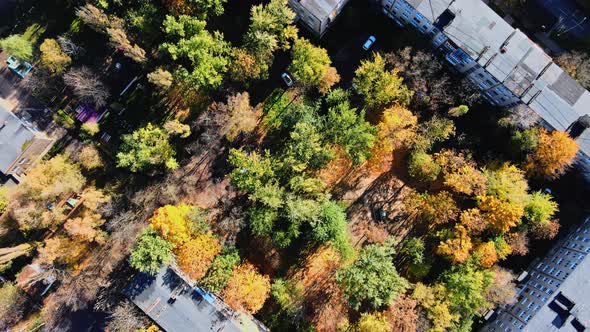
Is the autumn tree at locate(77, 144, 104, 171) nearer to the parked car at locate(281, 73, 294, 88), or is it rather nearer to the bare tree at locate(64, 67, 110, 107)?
the bare tree at locate(64, 67, 110, 107)

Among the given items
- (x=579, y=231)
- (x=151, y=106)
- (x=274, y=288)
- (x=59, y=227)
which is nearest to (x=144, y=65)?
(x=151, y=106)

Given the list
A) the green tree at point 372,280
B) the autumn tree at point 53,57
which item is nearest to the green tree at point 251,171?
the green tree at point 372,280

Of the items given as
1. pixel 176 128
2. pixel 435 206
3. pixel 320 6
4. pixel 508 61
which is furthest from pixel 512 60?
pixel 176 128

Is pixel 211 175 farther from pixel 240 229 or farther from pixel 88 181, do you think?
pixel 88 181

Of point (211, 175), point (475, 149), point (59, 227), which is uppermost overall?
point (475, 149)

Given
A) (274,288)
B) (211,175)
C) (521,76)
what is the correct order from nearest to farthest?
(521,76) → (274,288) → (211,175)

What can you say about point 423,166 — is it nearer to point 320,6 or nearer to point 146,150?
point 320,6
